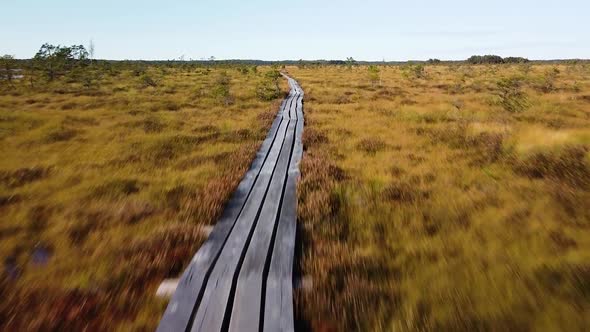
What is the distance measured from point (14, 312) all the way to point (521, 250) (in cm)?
669

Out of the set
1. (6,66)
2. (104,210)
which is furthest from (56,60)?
(104,210)

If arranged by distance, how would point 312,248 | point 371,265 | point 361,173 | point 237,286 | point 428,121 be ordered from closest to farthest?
point 237,286 < point 371,265 < point 312,248 < point 361,173 < point 428,121

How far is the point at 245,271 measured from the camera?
4504 millimetres

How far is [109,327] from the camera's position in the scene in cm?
369

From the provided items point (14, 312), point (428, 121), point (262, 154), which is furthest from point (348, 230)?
point (428, 121)

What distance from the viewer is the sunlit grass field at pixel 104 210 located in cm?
409

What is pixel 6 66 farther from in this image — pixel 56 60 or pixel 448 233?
pixel 448 233

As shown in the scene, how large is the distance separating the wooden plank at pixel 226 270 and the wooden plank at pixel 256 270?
11 cm

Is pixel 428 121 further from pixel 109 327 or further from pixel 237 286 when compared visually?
pixel 109 327

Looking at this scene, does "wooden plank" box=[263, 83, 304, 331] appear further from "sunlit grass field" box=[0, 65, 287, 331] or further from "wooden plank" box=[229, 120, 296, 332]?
"sunlit grass field" box=[0, 65, 287, 331]

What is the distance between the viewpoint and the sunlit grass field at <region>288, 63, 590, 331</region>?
385 centimetres

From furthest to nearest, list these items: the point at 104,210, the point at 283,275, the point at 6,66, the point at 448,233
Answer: the point at 6,66 < the point at 104,210 < the point at 448,233 < the point at 283,275

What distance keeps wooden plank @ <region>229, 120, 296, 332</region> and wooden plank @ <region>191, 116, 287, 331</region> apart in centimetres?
11

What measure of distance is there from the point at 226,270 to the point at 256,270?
40cm
